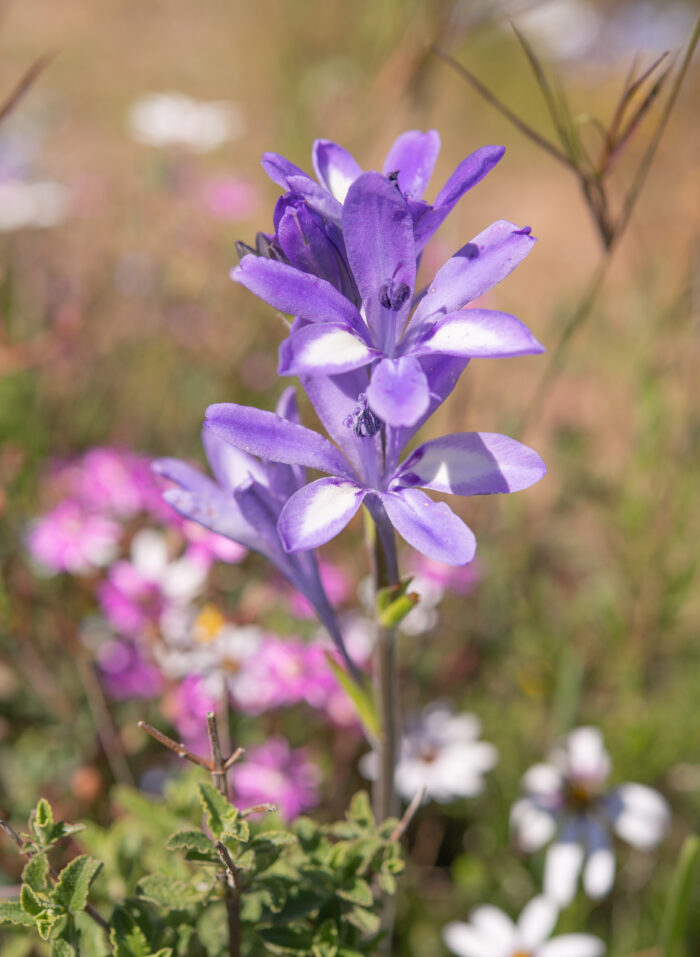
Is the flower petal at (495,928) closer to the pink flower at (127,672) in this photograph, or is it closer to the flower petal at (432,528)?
the pink flower at (127,672)

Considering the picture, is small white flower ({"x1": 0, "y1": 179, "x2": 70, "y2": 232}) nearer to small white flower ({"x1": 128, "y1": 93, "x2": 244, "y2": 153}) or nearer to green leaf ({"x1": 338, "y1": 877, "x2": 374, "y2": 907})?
small white flower ({"x1": 128, "y1": 93, "x2": 244, "y2": 153})

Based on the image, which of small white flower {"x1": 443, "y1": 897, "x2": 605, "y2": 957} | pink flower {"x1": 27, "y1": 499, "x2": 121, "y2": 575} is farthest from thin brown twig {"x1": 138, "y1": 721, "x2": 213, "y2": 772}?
pink flower {"x1": 27, "y1": 499, "x2": 121, "y2": 575}

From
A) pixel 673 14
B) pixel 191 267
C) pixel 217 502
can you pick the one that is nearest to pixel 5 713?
pixel 217 502

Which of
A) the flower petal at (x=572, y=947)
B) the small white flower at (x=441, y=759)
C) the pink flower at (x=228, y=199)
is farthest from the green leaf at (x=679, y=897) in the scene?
the pink flower at (x=228, y=199)

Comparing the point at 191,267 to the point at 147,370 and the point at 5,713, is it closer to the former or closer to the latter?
the point at 147,370

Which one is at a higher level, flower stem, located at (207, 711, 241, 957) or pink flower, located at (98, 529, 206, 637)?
flower stem, located at (207, 711, 241, 957)

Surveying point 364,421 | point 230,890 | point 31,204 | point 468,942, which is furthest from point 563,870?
point 31,204

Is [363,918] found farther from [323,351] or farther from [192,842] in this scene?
[323,351]
